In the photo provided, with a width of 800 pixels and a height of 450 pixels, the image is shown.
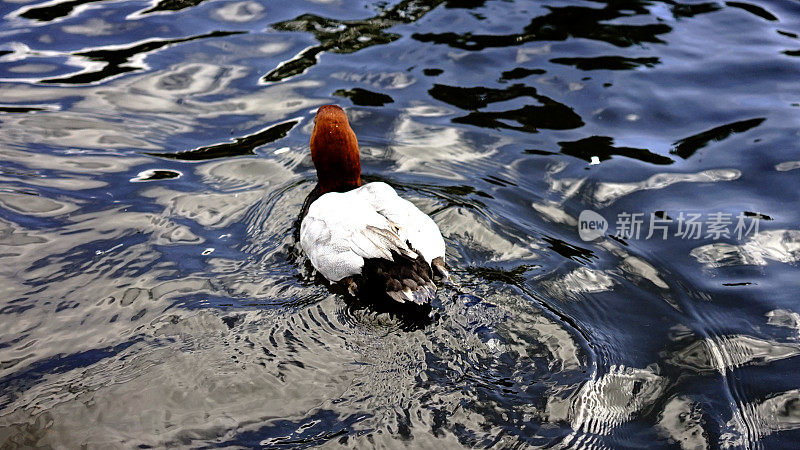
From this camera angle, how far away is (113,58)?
8.21 meters

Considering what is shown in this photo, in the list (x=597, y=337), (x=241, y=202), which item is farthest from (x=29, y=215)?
(x=597, y=337)

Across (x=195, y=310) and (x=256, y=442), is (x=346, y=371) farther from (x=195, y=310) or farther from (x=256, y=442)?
(x=195, y=310)

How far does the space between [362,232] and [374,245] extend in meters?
0.17

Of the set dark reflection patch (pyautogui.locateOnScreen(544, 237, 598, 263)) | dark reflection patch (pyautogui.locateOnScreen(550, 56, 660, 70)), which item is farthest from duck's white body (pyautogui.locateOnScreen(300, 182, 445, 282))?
dark reflection patch (pyautogui.locateOnScreen(550, 56, 660, 70))

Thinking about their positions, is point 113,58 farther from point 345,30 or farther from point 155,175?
point 345,30

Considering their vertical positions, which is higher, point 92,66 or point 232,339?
point 92,66

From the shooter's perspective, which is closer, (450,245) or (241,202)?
(450,245)

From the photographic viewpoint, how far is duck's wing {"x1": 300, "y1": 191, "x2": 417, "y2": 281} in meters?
4.80

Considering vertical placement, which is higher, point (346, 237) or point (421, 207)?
point (346, 237)

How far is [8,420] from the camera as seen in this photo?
12.5 ft

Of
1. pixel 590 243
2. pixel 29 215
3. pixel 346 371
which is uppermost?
pixel 29 215

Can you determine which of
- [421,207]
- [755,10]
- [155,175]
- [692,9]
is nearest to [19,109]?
[155,175]

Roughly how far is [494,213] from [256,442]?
297cm

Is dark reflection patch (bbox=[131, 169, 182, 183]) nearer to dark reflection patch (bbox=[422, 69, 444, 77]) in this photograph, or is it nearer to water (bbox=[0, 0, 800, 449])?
water (bbox=[0, 0, 800, 449])
